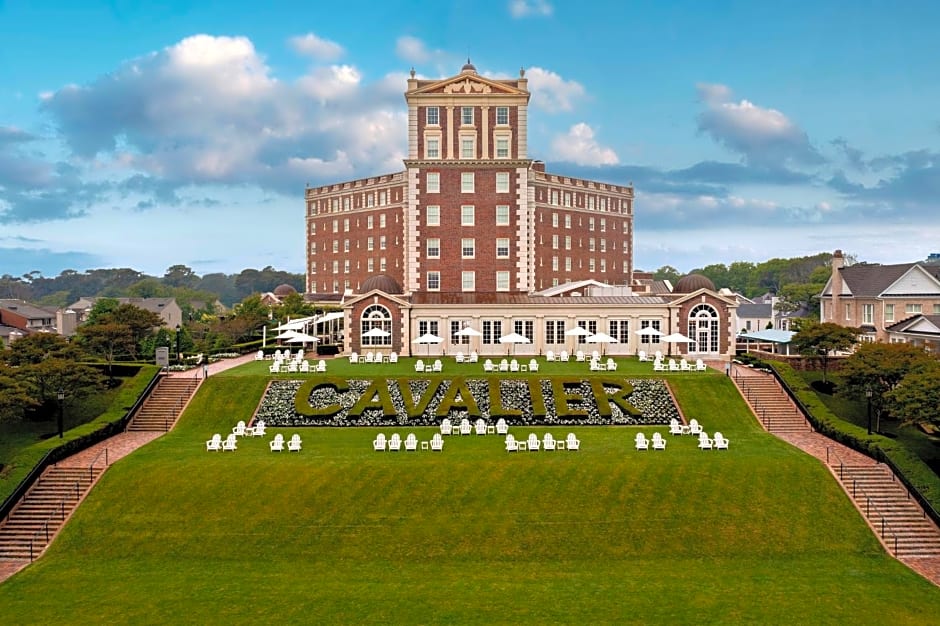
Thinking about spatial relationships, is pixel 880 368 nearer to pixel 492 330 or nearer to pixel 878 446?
pixel 878 446

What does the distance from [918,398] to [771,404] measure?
9231 millimetres

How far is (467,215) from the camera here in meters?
63.9

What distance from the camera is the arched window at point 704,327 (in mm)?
58156

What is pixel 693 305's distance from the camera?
5809 centimetres

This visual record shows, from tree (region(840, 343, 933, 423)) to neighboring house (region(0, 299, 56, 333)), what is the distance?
87.6m

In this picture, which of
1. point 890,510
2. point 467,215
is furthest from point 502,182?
point 890,510

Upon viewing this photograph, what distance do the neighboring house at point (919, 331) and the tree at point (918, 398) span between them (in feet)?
62.7

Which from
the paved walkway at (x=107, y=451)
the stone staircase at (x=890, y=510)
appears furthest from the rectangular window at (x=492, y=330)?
the stone staircase at (x=890, y=510)

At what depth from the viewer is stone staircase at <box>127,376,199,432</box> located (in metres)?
42.3

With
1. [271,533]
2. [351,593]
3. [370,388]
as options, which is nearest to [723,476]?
[351,593]

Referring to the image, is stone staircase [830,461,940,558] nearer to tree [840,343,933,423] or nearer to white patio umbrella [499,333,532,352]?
tree [840,343,933,423]

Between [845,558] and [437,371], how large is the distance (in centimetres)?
2717

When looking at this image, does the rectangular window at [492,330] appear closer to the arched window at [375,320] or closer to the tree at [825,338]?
the arched window at [375,320]

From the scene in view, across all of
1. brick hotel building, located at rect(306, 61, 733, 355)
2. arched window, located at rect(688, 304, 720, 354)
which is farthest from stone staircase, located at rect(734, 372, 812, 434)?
brick hotel building, located at rect(306, 61, 733, 355)
